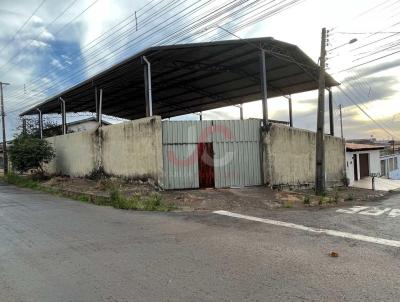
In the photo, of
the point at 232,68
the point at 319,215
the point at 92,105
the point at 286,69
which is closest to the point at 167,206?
the point at 319,215

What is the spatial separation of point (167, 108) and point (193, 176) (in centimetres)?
1628

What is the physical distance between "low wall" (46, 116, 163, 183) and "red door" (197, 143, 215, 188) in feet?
5.22

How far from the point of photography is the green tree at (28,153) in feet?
73.9

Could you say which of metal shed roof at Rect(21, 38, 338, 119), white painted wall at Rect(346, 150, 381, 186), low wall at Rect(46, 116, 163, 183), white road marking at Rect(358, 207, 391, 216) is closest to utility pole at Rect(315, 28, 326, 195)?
metal shed roof at Rect(21, 38, 338, 119)

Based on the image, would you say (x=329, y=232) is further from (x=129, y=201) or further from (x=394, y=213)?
(x=129, y=201)

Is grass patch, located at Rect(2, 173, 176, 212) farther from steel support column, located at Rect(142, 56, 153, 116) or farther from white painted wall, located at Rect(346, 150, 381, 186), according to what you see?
white painted wall, located at Rect(346, 150, 381, 186)

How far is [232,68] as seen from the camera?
1916cm

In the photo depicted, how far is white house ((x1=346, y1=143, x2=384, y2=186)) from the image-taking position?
28375mm

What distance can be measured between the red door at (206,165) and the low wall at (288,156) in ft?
7.29

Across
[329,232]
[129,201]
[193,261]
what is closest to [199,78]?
[129,201]

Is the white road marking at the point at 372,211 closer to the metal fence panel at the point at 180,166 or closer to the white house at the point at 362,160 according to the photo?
the metal fence panel at the point at 180,166

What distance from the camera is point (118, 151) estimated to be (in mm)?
16656

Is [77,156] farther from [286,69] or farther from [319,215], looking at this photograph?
[319,215]

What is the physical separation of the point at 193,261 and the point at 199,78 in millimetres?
16660
